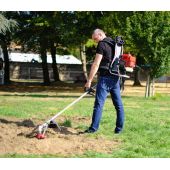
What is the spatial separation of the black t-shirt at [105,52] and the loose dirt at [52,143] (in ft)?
4.35

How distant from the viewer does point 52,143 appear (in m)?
8.36

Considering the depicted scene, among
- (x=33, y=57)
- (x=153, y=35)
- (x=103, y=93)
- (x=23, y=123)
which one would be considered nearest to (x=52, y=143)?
(x=103, y=93)

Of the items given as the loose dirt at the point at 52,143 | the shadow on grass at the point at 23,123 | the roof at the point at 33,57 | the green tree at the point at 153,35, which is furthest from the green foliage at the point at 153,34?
the roof at the point at 33,57

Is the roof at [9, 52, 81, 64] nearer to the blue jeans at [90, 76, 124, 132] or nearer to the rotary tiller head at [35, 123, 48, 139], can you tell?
the blue jeans at [90, 76, 124, 132]

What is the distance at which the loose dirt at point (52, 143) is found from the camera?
793cm

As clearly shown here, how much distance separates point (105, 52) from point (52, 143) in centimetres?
213

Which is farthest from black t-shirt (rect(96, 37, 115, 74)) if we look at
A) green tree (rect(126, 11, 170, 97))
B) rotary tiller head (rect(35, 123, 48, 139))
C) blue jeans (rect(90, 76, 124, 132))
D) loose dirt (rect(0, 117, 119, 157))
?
green tree (rect(126, 11, 170, 97))

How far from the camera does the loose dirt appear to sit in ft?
26.0

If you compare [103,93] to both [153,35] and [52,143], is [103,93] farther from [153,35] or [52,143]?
[153,35]

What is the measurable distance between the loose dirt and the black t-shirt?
1.33 meters

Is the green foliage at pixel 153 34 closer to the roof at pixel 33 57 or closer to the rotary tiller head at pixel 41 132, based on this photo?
the rotary tiller head at pixel 41 132

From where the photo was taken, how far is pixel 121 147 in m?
8.38

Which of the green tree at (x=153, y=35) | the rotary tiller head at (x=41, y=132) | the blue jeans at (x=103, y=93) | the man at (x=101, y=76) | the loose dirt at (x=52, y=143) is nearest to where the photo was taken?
the loose dirt at (x=52, y=143)

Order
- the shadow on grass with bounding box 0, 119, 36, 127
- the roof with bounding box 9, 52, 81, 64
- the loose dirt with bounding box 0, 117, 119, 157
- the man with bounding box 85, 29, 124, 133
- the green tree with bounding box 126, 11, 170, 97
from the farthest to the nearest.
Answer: the roof with bounding box 9, 52, 81, 64
the green tree with bounding box 126, 11, 170, 97
the shadow on grass with bounding box 0, 119, 36, 127
the man with bounding box 85, 29, 124, 133
the loose dirt with bounding box 0, 117, 119, 157
